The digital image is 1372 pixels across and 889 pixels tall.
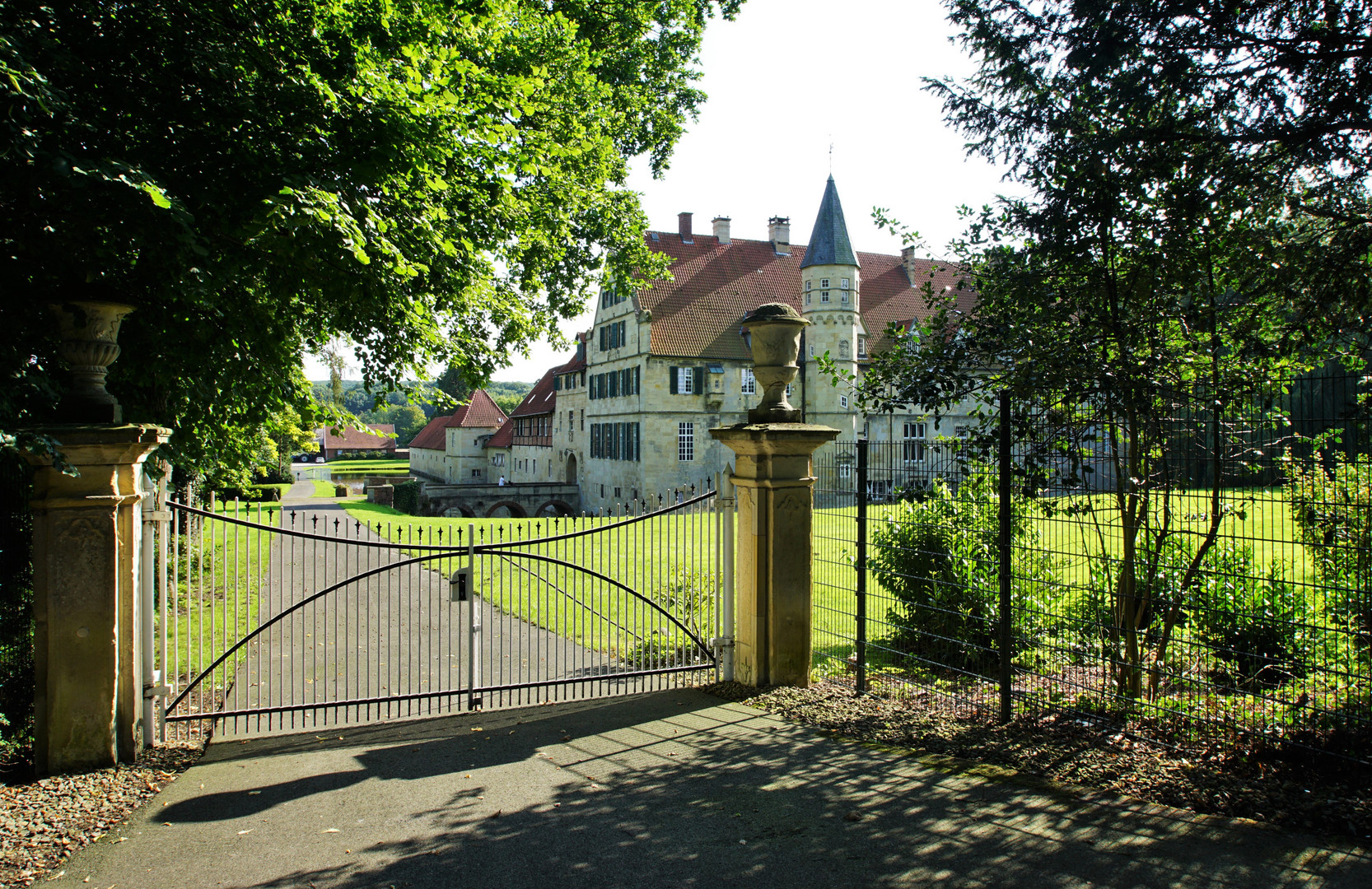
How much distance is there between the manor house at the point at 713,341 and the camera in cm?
3791

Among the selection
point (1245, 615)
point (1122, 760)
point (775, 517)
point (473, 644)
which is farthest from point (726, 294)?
point (1122, 760)

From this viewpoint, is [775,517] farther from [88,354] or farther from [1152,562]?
[88,354]

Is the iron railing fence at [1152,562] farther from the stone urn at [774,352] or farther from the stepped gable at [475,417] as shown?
the stepped gable at [475,417]

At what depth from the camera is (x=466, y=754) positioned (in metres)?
5.29

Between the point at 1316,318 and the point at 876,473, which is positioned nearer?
the point at 1316,318

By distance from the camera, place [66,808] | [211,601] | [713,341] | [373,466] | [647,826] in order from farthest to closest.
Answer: [373,466] < [713,341] < [211,601] < [66,808] < [647,826]

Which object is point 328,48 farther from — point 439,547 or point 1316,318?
point 1316,318

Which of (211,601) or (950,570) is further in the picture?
(950,570)

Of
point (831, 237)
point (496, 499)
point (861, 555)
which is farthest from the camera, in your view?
point (496, 499)

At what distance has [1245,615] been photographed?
5953 mm

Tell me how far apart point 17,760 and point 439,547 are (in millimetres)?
2735

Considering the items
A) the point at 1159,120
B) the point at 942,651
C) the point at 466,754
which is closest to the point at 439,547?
the point at 466,754

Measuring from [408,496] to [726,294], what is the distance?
67.3 ft

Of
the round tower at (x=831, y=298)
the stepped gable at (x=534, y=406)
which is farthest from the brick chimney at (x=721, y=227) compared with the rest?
the stepped gable at (x=534, y=406)
